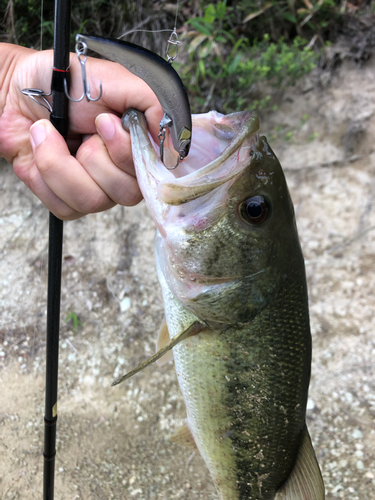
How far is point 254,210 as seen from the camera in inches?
38.8

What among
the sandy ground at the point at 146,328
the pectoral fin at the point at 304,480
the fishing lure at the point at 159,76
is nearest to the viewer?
the fishing lure at the point at 159,76

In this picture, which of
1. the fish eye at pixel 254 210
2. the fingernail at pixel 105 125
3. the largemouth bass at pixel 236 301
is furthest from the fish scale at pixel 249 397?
the fingernail at pixel 105 125

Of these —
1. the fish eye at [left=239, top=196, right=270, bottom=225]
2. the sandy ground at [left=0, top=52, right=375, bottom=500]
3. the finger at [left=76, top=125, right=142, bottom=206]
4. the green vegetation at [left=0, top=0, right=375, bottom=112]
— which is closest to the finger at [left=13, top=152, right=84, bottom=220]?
the finger at [left=76, top=125, right=142, bottom=206]

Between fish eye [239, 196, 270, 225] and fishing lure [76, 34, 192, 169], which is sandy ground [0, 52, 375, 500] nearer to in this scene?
fish eye [239, 196, 270, 225]

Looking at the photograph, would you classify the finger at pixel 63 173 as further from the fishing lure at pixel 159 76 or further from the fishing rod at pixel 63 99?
the fishing lure at pixel 159 76

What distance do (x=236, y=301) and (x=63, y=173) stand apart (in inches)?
26.8

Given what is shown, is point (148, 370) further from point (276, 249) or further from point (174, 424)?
point (276, 249)

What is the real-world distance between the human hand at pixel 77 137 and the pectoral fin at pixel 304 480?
1095 millimetres

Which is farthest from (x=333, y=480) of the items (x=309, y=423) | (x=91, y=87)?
(x=91, y=87)

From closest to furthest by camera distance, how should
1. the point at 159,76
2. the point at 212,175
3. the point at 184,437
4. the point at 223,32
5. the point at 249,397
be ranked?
the point at 159,76 → the point at 212,175 → the point at 249,397 → the point at 184,437 → the point at 223,32

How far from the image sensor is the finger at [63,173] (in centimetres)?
104

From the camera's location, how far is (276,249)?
3.39 ft

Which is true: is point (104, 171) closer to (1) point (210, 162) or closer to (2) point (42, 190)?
(2) point (42, 190)

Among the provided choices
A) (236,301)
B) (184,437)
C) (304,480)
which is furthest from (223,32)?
(304,480)
